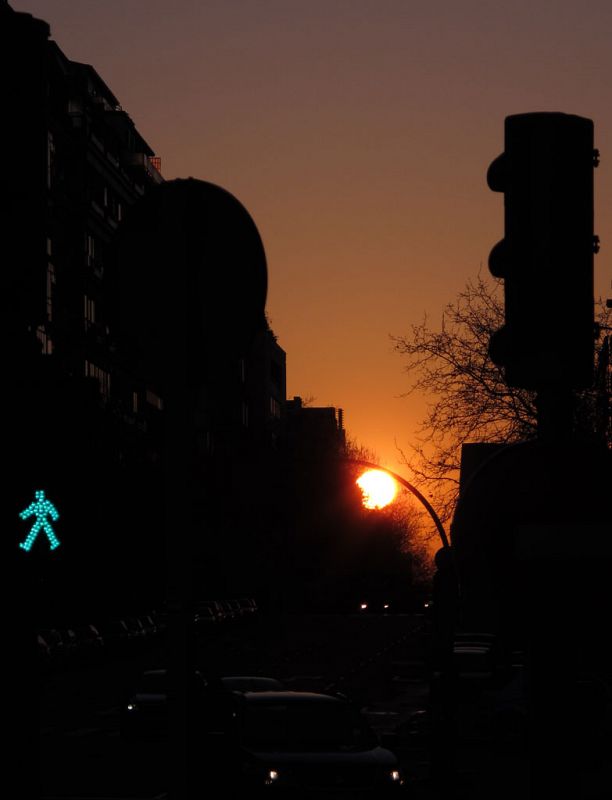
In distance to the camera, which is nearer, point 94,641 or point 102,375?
point 94,641

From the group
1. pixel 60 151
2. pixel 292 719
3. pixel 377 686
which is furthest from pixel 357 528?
pixel 292 719

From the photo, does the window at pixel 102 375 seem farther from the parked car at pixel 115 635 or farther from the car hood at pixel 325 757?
the car hood at pixel 325 757

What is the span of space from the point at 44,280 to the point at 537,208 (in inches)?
51.4

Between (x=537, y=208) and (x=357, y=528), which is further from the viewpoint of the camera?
(x=357, y=528)

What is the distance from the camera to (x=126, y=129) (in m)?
107

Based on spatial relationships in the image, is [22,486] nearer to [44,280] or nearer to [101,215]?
[44,280]

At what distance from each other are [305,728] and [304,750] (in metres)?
0.69

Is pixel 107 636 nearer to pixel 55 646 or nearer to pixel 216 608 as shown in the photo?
pixel 55 646

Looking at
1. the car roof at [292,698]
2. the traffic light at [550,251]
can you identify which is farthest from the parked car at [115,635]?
the traffic light at [550,251]

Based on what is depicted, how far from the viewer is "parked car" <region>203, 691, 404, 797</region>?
56.7 feet

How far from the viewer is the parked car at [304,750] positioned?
681 inches

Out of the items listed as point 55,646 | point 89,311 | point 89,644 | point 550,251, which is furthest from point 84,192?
point 550,251

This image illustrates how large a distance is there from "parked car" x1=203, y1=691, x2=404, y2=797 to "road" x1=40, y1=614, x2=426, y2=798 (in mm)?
3127

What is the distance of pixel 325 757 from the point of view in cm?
1773
